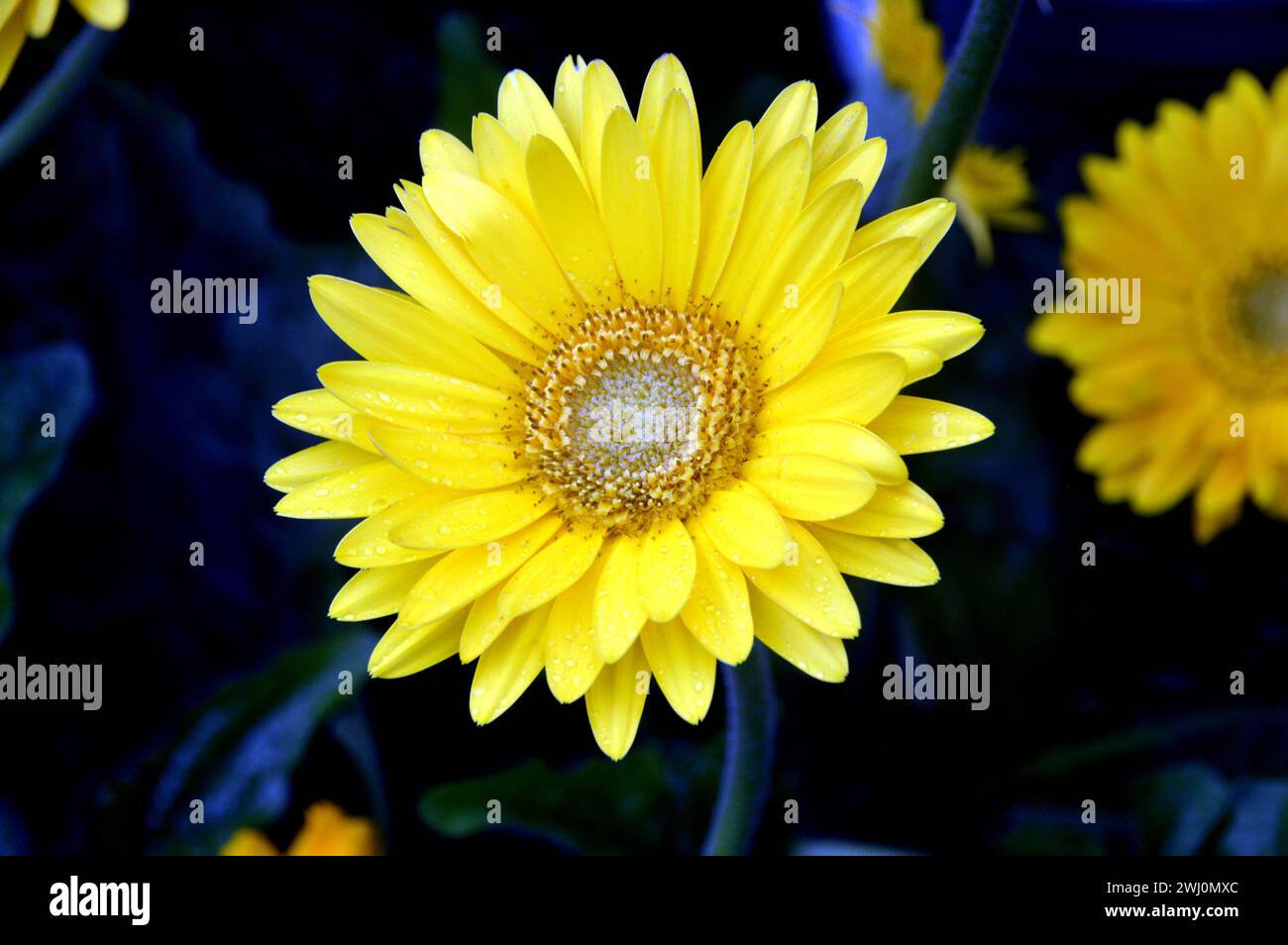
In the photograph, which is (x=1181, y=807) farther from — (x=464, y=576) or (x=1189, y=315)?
(x=464, y=576)

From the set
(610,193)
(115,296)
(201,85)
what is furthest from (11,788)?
(610,193)

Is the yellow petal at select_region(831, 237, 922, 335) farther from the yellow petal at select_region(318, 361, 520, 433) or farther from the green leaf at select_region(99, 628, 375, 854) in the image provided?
the green leaf at select_region(99, 628, 375, 854)

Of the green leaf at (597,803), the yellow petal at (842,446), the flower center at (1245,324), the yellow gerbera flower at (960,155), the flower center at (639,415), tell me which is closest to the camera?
the yellow petal at (842,446)

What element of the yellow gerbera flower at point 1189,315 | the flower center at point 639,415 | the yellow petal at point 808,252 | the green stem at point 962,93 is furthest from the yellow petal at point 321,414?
the yellow gerbera flower at point 1189,315

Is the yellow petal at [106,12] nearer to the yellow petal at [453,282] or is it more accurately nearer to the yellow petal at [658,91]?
the yellow petal at [453,282]

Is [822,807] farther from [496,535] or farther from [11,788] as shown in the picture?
[11,788]

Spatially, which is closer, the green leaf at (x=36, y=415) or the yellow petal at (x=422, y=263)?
the yellow petal at (x=422, y=263)

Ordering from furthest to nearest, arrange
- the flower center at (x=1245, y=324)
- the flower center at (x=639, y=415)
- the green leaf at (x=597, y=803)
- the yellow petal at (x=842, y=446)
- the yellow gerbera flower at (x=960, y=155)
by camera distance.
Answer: the flower center at (x=1245, y=324), the yellow gerbera flower at (x=960, y=155), the green leaf at (x=597, y=803), the flower center at (x=639, y=415), the yellow petal at (x=842, y=446)
